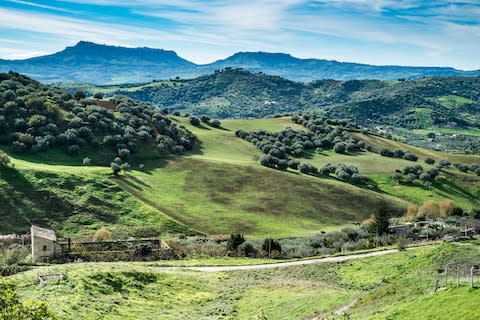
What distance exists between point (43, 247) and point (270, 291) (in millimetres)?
22211

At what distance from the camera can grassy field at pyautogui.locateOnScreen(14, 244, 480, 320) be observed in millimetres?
25852

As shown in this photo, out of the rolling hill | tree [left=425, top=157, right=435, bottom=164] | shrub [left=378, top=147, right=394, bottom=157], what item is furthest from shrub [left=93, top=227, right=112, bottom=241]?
tree [left=425, top=157, right=435, bottom=164]

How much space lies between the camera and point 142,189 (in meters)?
79.6

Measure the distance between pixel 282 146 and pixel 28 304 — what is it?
10511 centimetres

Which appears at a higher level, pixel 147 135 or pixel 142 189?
pixel 147 135

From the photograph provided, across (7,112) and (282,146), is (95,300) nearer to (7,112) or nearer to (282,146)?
(7,112)

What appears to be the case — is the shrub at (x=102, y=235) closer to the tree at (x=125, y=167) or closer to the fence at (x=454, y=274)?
the tree at (x=125, y=167)

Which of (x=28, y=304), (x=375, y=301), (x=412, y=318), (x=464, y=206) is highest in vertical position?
(x=28, y=304)

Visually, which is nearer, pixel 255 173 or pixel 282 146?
pixel 255 173

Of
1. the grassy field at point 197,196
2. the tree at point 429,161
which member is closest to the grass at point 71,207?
the grassy field at point 197,196

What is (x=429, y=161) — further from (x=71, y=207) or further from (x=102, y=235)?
(x=102, y=235)

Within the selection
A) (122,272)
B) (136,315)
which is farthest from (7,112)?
(136,315)

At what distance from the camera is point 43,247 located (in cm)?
4566

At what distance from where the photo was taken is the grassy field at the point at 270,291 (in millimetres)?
25852
